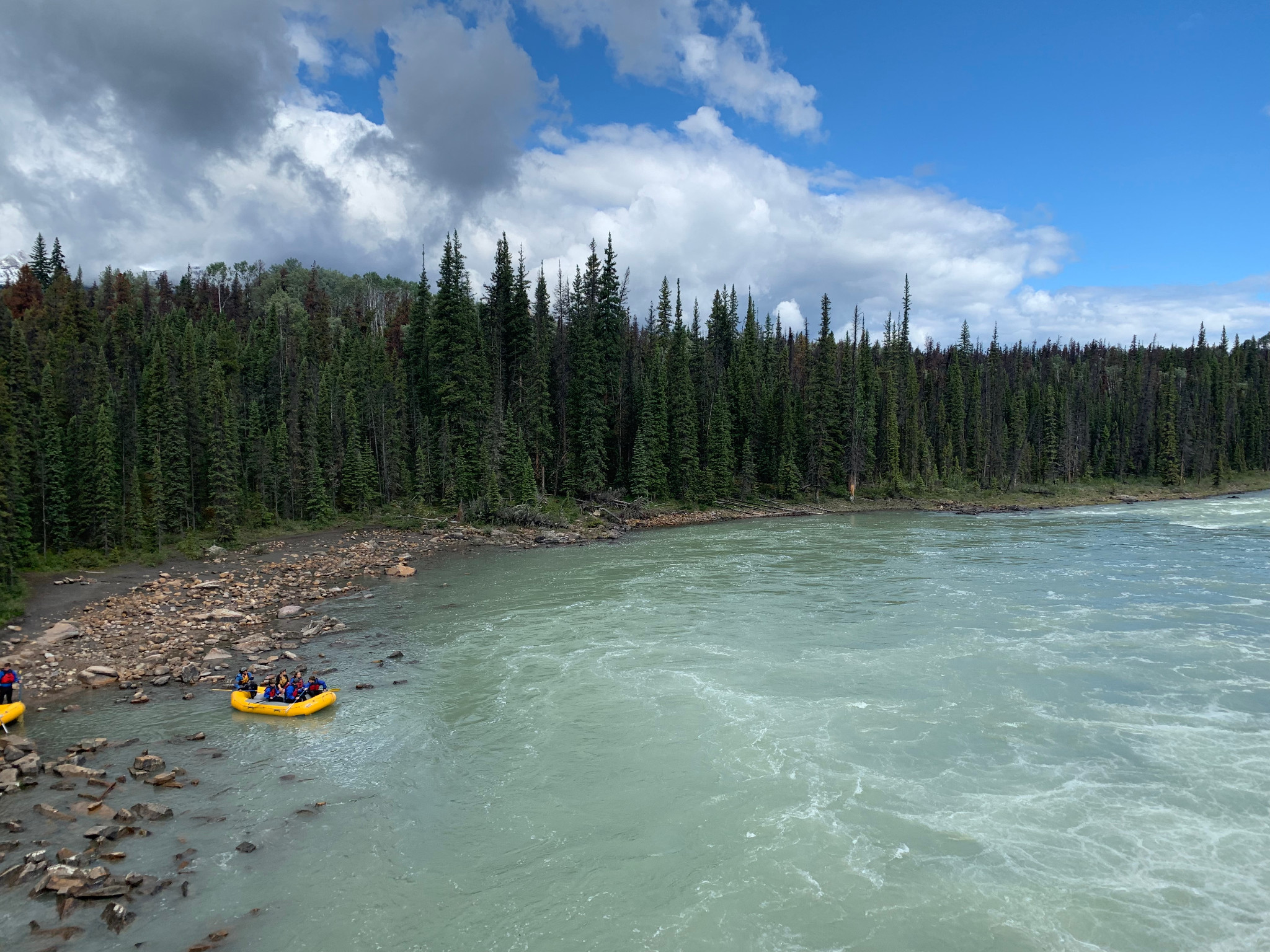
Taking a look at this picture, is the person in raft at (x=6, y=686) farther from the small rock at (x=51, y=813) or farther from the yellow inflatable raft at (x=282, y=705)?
the small rock at (x=51, y=813)

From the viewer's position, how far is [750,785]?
15766mm

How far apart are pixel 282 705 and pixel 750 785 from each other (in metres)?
13.3

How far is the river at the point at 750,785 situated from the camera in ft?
38.4

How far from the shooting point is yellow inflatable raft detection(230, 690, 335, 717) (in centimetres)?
2005

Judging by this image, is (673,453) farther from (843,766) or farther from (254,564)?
(843,766)

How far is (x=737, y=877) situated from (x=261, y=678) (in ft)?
56.0

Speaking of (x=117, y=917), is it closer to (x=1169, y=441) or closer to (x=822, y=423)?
(x=822, y=423)

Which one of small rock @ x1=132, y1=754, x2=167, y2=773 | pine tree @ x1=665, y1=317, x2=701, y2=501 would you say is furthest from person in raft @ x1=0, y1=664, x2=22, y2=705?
pine tree @ x1=665, y1=317, x2=701, y2=501

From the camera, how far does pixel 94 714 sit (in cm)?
2014

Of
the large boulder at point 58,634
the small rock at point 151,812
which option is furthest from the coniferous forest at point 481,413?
the small rock at point 151,812

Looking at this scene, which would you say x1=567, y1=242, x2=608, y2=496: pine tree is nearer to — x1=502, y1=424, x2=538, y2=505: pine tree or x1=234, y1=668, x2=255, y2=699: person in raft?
x1=502, y1=424, x2=538, y2=505: pine tree

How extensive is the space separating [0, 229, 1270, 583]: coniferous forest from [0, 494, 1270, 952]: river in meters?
26.6

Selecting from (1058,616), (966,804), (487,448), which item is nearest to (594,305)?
(487,448)

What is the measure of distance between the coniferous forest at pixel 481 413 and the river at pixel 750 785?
26.6 m
